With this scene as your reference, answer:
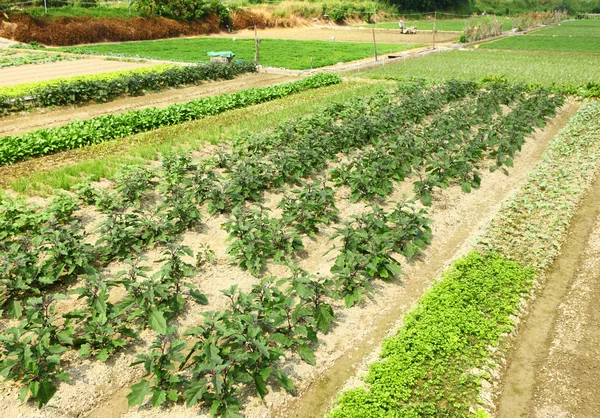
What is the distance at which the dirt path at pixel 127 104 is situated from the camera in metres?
14.2

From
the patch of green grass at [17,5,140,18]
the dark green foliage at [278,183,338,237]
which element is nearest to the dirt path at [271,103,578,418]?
the dark green foliage at [278,183,338,237]

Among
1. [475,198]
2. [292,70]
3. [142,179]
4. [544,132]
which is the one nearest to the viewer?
[142,179]

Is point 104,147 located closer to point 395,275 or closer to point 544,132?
point 395,275

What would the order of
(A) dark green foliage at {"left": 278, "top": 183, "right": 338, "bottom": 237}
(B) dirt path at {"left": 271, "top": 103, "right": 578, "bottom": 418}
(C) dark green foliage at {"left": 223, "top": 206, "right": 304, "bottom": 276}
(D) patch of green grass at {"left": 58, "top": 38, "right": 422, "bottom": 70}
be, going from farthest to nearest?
(D) patch of green grass at {"left": 58, "top": 38, "right": 422, "bottom": 70}
(A) dark green foliage at {"left": 278, "top": 183, "right": 338, "bottom": 237}
(C) dark green foliage at {"left": 223, "top": 206, "right": 304, "bottom": 276}
(B) dirt path at {"left": 271, "top": 103, "right": 578, "bottom": 418}

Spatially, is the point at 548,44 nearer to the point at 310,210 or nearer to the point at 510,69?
the point at 510,69

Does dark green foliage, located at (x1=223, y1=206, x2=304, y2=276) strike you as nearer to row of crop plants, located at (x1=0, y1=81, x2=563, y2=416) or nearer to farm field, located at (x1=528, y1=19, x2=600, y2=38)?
row of crop plants, located at (x1=0, y1=81, x2=563, y2=416)

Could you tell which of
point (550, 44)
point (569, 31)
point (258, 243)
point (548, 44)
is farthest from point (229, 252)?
point (569, 31)

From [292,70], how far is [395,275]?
61.0ft

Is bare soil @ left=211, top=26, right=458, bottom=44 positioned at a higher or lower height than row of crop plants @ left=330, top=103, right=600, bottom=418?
higher

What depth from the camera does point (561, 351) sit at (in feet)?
16.9

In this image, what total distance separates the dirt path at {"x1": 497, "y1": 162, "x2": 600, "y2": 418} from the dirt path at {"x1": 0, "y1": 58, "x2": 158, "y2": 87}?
21.8m

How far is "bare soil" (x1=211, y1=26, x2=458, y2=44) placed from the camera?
3915 centimetres

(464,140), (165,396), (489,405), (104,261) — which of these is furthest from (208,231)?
(464,140)

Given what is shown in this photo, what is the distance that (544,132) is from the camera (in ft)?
44.1
